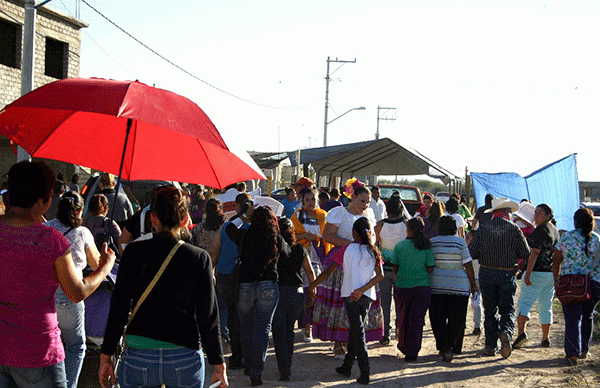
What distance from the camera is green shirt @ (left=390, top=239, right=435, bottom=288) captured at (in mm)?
8492

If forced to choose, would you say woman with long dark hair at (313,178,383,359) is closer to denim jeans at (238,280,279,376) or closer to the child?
the child

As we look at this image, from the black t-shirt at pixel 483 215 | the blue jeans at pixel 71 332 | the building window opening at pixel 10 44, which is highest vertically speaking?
Answer: the building window opening at pixel 10 44

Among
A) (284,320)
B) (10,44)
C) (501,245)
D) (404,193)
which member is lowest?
(284,320)

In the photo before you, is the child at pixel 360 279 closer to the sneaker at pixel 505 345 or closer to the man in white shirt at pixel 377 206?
the sneaker at pixel 505 345

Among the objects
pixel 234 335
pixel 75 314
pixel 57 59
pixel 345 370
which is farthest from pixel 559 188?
pixel 57 59

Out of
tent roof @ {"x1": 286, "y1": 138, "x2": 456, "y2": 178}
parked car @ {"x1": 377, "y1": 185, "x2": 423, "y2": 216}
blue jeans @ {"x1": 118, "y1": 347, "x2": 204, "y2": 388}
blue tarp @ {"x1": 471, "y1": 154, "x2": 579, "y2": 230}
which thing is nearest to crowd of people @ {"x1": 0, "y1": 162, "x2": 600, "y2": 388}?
blue jeans @ {"x1": 118, "y1": 347, "x2": 204, "y2": 388}

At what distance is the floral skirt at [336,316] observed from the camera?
8273 millimetres

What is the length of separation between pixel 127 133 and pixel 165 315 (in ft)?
6.04

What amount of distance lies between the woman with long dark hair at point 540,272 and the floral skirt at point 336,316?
7.13ft

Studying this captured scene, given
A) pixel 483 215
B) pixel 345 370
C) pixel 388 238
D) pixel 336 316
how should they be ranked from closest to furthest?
pixel 345 370 → pixel 336 316 → pixel 388 238 → pixel 483 215

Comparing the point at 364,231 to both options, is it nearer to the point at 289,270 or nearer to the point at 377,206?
the point at 289,270

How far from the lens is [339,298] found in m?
8.34

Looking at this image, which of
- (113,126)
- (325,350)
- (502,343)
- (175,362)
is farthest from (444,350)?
(175,362)

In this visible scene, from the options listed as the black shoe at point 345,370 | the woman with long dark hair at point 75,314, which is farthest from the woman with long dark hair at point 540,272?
the woman with long dark hair at point 75,314
